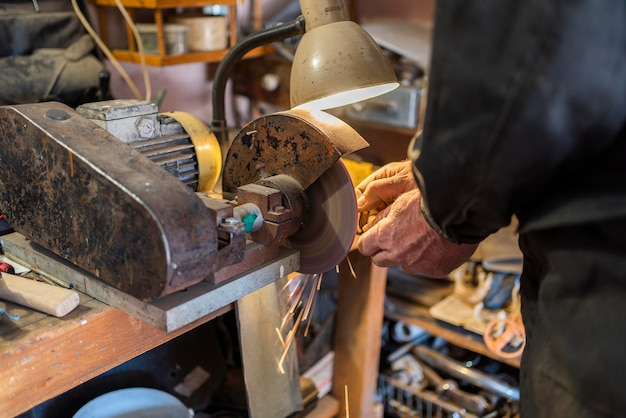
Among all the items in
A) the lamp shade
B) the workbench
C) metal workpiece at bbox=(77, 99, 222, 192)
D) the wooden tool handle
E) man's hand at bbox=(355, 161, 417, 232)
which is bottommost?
the workbench

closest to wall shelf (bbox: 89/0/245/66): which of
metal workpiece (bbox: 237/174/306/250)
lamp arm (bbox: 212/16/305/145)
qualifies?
lamp arm (bbox: 212/16/305/145)

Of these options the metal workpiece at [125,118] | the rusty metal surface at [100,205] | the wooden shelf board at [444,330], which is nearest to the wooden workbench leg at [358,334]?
the wooden shelf board at [444,330]

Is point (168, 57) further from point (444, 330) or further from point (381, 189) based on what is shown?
point (444, 330)

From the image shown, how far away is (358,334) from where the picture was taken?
1.55 m

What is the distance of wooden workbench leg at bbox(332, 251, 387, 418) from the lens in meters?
1.48

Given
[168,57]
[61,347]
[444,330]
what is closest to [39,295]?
[61,347]

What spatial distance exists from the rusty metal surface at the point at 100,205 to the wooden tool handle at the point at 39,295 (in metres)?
0.05

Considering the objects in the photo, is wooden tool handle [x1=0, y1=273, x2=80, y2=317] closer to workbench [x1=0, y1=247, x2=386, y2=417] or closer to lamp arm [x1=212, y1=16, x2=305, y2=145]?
workbench [x1=0, y1=247, x2=386, y2=417]

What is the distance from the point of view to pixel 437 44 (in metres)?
0.59

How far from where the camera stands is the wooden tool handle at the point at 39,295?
80 cm

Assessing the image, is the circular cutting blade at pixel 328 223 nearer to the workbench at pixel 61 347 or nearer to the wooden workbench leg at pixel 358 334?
the workbench at pixel 61 347

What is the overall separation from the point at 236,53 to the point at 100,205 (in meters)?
0.54

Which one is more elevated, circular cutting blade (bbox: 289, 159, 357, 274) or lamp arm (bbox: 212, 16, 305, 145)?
lamp arm (bbox: 212, 16, 305, 145)

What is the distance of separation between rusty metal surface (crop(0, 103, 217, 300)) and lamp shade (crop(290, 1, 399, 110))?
0.31 metres
